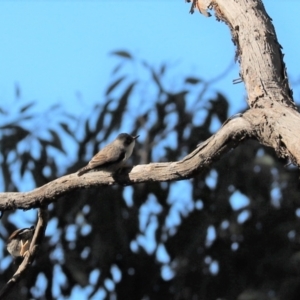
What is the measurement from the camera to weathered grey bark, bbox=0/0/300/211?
2.80 m

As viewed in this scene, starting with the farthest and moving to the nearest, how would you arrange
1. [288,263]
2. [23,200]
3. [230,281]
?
[230,281] < [288,263] < [23,200]

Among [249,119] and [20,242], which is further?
[20,242]

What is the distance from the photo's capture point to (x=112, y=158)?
3.58 metres

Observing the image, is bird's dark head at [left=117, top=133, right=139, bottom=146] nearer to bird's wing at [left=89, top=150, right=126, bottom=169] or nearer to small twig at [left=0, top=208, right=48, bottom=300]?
bird's wing at [left=89, top=150, right=126, bottom=169]

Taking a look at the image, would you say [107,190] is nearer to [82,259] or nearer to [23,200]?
[82,259]

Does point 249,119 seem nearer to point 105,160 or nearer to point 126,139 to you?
point 105,160

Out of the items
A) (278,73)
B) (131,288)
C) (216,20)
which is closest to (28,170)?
(131,288)

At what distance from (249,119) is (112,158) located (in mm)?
845

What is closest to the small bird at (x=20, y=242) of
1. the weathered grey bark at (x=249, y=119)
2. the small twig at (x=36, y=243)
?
the small twig at (x=36, y=243)

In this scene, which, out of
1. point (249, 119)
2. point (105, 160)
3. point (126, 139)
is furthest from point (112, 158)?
point (249, 119)

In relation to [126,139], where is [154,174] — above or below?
below

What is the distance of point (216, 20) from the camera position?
354cm

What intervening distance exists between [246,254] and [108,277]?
0.95 meters

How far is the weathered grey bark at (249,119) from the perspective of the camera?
2.80 meters
